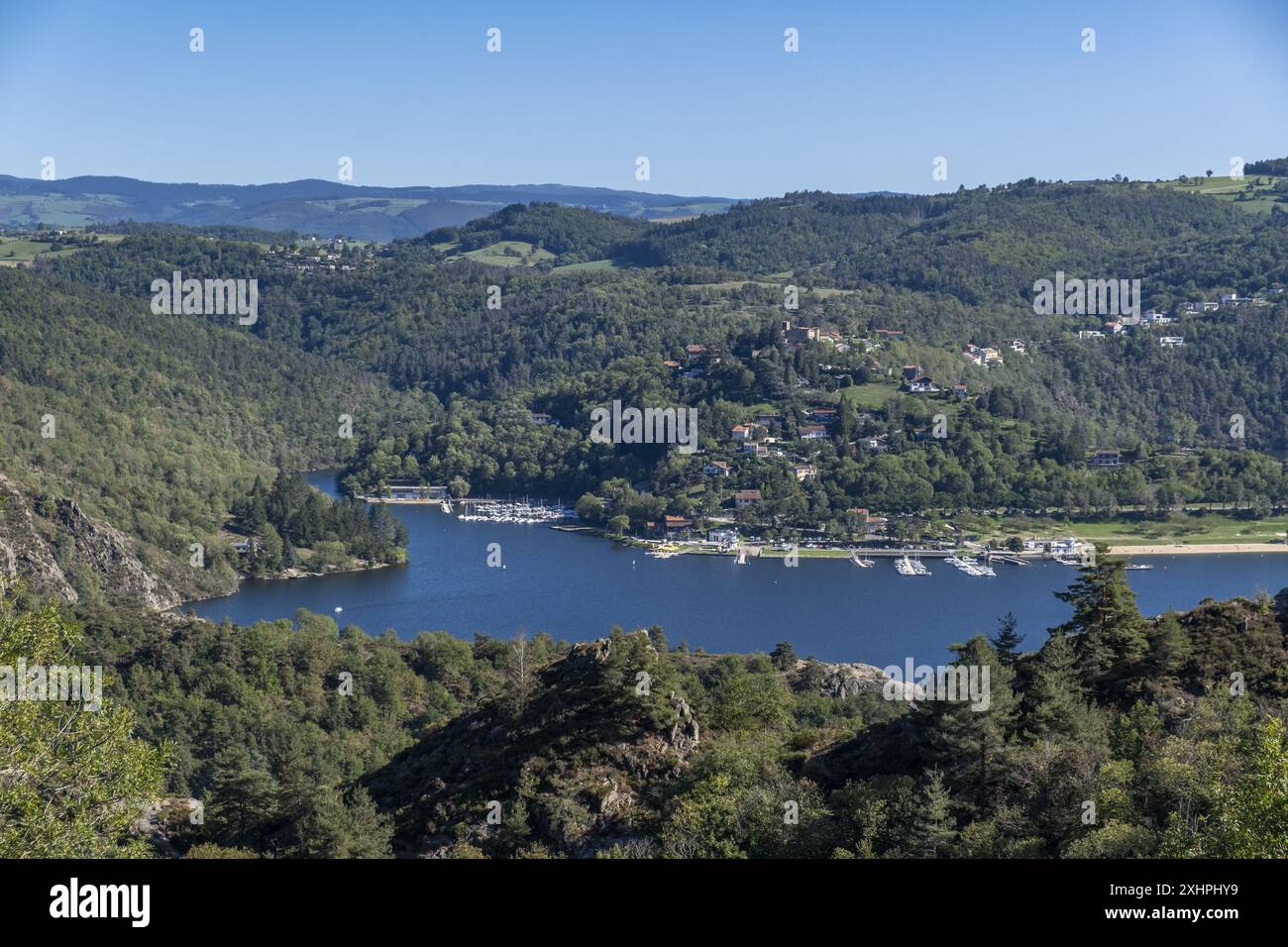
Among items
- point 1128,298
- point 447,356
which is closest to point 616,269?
point 447,356

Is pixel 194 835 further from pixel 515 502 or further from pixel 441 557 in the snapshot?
pixel 515 502

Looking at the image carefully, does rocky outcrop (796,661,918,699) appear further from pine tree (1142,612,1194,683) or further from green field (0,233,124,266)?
green field (0,233,124,266)

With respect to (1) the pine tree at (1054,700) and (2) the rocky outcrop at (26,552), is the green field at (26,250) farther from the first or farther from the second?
(1) the pine tree at (1054,700)

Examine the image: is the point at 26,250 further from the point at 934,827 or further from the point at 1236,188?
the point at 934,827

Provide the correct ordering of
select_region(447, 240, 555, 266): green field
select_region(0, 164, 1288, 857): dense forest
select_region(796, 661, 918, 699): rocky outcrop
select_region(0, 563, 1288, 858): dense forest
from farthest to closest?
select_region(447, 240, 555, 266): green field
select_region(796, 661, 918, 699): rocky outcrop
select_region(0, 164, 1288, 857): dense forest
select_region(0, 563, 1288, 858): dense forest

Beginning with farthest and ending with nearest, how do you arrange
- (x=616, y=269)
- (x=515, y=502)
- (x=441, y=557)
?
1. (x=616, y=269)
2. (x=515, y=502)
3. (x=441, y=557)

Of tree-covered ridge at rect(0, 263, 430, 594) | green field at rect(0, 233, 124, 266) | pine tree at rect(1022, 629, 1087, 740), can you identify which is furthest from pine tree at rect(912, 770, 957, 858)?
green field at rect(0, 233, 124, 266)

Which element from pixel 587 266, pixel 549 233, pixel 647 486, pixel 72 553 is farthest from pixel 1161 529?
pixel 549 233
